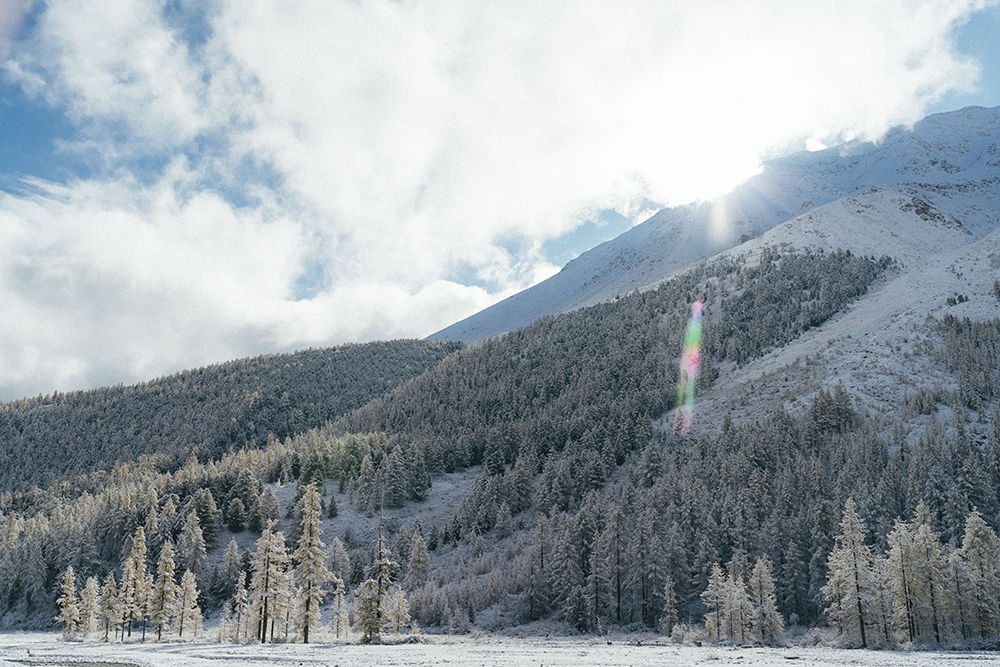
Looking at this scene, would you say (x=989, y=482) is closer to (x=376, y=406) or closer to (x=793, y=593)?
(x=793, y=593)

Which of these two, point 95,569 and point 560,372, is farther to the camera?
point 560,372

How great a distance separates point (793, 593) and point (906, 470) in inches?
976

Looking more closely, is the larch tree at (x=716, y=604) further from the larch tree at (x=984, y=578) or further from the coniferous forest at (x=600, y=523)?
the larch tree at (x=984, y=578)

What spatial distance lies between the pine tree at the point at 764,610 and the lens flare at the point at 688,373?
199 ft

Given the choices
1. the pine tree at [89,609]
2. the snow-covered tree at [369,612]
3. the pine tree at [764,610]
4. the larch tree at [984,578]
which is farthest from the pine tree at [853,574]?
the pine tree at [89,609]

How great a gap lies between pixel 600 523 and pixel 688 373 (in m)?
80.4

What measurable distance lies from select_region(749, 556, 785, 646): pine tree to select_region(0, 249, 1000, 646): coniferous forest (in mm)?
241

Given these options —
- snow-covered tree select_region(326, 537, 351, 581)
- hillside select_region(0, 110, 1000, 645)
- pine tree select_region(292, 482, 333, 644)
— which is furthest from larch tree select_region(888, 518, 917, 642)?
snow-covered tree select_region(326, 537, 351, 581)

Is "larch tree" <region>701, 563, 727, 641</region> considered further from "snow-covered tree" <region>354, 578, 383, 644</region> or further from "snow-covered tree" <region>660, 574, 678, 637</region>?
"snow-covered tree" <region>354, 578, 383, 644</region>

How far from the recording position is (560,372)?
168250 mm

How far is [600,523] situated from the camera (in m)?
76.1

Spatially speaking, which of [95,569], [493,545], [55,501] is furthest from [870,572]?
[55,501]

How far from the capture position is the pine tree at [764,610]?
48094 mm

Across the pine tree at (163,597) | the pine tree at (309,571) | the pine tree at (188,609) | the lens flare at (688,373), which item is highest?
the lens flare at (688,373)
